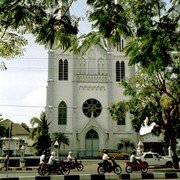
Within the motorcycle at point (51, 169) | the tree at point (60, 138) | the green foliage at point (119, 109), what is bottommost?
the motorcycle at point (51, 169)

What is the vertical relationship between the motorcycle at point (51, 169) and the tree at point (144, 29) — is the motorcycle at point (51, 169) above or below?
below

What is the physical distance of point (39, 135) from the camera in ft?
154

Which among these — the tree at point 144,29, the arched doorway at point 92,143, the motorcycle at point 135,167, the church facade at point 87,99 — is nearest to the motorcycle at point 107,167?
the motorcycle at point 135,167

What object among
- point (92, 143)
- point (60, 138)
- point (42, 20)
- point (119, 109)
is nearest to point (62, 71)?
point (60, 138)

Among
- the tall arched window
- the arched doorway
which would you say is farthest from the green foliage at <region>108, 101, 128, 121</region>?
the tall arched window

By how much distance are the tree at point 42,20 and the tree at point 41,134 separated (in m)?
40.9

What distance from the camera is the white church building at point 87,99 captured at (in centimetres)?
5031

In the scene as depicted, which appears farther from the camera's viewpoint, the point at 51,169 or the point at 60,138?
the point at 60,138

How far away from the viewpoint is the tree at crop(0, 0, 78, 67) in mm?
4973

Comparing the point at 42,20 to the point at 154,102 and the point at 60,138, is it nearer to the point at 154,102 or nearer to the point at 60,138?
the point at 154,102

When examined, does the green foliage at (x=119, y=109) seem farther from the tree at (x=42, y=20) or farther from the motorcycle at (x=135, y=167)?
the tree at (x=42, y=20)

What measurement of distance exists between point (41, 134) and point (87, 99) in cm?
862

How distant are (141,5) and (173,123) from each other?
20.9 metres

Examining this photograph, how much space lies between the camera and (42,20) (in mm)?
5426
